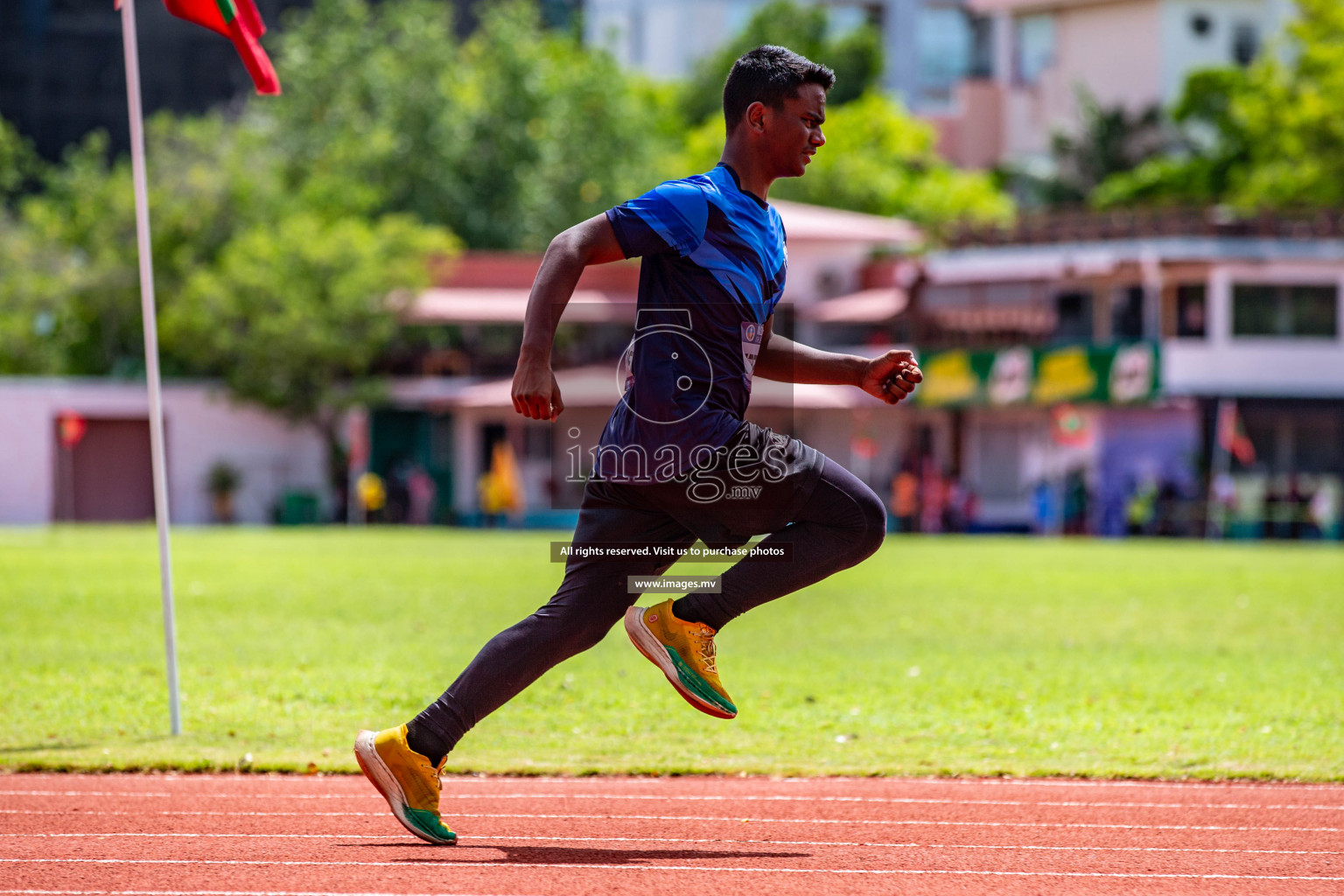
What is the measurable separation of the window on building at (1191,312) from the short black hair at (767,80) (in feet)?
130

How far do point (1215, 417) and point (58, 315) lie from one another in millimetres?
33645

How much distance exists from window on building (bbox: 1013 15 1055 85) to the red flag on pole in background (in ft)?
215

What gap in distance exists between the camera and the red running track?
508cm

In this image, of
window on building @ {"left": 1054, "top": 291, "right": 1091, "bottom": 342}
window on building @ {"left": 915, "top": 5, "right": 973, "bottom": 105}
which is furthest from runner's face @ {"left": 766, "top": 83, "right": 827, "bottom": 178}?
window on building @ {"left": 915, "top": 5, "right": 973, "bottom": 105}

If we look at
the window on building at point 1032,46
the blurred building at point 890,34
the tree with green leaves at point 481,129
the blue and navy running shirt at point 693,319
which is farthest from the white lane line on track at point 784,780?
the blurred building at point 890,34

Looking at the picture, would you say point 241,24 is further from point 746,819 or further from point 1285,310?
point 1285,310

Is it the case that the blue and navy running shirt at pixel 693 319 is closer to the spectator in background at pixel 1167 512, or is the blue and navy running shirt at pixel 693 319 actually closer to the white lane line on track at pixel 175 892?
the white lane line on track at pixel 175 892

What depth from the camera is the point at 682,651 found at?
5.55 m

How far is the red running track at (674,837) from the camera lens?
5.08 metres

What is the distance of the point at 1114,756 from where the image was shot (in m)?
8.24

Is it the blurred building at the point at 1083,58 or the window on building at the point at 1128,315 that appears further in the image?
the blurred building at the point at 1083,58

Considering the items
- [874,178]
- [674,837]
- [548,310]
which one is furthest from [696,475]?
[874,178]

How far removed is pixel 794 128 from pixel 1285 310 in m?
40.5

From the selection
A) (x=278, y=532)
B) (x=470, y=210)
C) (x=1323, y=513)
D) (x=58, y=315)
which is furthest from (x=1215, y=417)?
(x=58, y=315)
